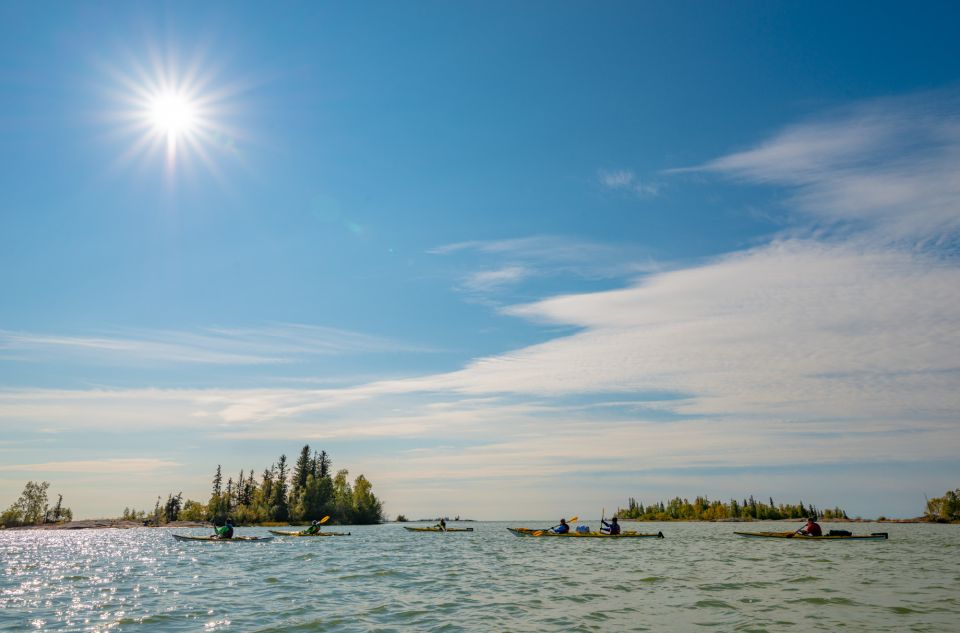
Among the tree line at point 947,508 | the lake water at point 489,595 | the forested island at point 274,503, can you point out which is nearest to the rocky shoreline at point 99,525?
the forested island at point 274,503

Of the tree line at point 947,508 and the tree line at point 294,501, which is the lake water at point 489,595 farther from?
the tree line at point 947,508

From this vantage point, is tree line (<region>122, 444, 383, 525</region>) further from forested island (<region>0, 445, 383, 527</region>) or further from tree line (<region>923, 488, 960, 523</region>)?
tree line (<region>923, 488, 960, 523</region>)

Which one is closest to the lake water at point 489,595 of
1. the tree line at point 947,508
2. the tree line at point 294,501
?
the tree line at point 294,501

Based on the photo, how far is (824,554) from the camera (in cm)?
4206

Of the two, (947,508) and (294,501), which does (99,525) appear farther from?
(947,508)

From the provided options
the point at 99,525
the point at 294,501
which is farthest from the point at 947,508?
the point at 99,525

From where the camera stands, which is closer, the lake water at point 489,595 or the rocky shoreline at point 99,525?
the lake water at point 489,595

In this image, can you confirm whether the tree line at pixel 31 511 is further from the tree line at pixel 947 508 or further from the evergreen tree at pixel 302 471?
the tree line at pixel 947 508

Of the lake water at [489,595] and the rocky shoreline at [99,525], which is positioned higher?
the lake water at [489,595]

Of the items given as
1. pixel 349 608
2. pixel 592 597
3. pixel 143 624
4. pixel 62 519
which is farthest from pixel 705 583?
pixel 62 519

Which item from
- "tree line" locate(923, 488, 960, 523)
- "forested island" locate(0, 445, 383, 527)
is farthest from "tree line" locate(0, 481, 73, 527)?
"tree line" locate(923, 488, 960, 523)

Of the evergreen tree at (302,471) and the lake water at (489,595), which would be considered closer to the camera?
the lake water at (489,595)

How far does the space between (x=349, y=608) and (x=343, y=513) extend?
13200 cm

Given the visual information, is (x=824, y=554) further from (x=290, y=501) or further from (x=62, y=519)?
(x=62, y=519)
